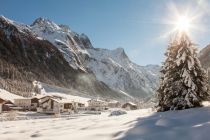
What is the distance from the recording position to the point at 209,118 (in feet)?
65.7

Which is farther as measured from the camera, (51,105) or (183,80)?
(51,105)

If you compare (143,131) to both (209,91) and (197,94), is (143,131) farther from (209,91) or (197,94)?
(209,91)

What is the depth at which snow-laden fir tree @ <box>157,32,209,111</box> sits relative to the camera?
29.7 metres

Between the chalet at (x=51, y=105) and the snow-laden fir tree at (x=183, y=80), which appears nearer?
the snow-laden fir tree at (x=183, y=80)

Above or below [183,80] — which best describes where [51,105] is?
above

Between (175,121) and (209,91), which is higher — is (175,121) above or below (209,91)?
below

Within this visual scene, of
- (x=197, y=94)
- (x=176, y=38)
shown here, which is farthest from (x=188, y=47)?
(x=197, y=94)

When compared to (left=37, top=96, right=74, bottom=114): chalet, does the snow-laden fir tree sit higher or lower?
lower

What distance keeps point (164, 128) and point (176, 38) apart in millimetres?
16694

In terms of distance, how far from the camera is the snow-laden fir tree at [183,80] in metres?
29.7

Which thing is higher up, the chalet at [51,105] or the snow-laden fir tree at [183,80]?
the chalet at [51,105]

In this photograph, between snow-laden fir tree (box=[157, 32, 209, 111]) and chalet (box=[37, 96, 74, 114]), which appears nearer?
snow-laden fir tree (box=[157, 32, 209, 111])

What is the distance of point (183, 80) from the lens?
30.1 meters

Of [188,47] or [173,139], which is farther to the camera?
[188,47]
